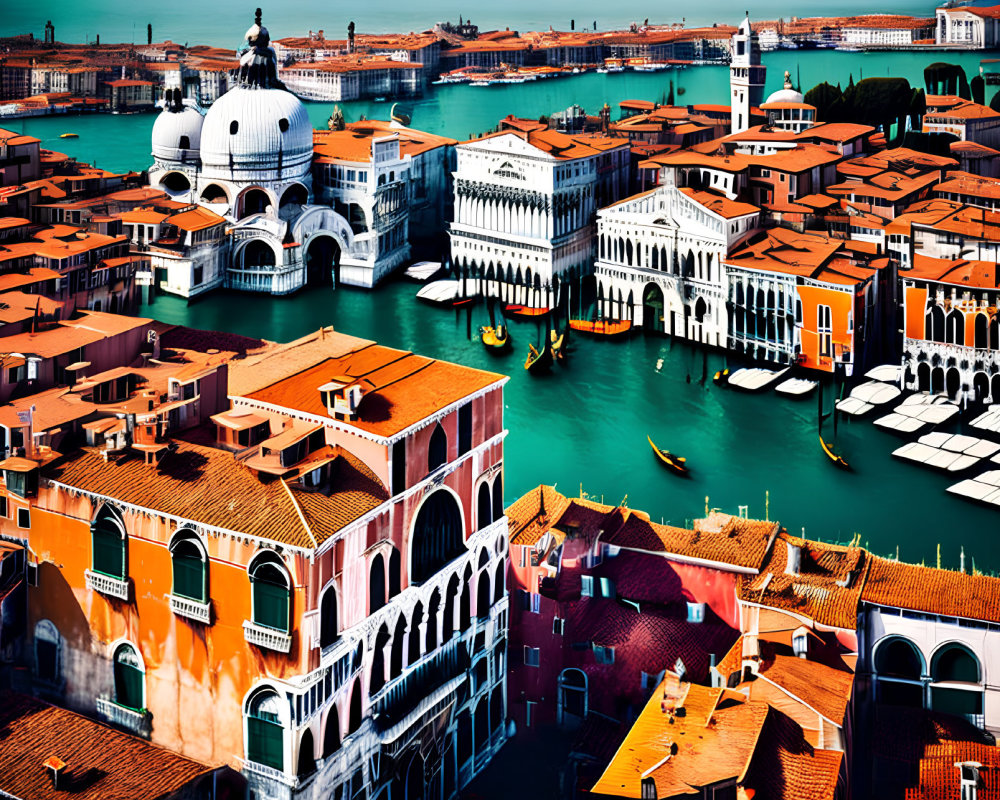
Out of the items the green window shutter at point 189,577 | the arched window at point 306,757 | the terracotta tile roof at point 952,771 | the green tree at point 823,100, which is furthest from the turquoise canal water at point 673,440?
the green tree at point 823,100

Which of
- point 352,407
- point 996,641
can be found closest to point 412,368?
point 352,407

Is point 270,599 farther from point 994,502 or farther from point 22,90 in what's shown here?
point 22,90

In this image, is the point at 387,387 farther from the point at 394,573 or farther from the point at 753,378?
the point at 753,378

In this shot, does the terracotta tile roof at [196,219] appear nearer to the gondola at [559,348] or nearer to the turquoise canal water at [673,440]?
the turquoise canal water at [673,440]

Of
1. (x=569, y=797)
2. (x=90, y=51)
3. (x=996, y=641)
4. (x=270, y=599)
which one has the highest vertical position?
(x=90, y=51)

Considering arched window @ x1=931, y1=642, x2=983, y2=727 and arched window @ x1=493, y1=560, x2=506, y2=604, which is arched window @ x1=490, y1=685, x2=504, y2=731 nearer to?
arched window @ x1=493, y1=560, x2=506, y2=604

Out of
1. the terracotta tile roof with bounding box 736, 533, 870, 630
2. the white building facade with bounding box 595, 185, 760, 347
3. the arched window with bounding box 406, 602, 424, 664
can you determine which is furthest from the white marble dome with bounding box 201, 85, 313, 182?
the arched window with bounding box 406, 602, 424, 664
